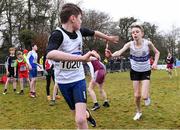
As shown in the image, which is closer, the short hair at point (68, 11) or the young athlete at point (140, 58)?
the short hair at point (68, 11)

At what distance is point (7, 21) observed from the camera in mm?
46562

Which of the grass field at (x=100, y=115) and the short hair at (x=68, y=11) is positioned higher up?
the short hair at (x=68, y=11)

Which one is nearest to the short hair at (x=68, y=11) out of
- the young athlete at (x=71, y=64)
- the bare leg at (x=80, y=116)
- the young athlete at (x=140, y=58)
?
the young athlete at (x=71, y=64)

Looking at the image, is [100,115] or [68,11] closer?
[68,11]

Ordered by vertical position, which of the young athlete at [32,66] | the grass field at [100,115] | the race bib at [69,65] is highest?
the race bib at [69,65]

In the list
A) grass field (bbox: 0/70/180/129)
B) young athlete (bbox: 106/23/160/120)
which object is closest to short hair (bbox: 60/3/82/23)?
young athlete (bbox: 106/23/160/120)

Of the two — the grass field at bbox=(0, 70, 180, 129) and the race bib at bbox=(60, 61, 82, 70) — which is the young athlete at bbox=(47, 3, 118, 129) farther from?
the grass field at bbox=(0, 70, 180, 129)

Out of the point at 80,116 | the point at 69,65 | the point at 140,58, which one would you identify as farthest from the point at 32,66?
the point at 80,116

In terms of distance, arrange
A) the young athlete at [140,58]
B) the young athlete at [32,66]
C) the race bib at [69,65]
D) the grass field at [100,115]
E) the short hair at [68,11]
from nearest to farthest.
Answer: the short hair at [68,11]
the race bib at [69,65]
the grass field at [100,115]
the young athlete at [140,58]
the young athlete at [32,66]

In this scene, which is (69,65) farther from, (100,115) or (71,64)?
(100,115)

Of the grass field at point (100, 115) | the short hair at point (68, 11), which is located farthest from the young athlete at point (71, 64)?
the grass field at point (100, 115)

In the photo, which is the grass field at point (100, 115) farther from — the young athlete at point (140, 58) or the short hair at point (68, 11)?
the short hair at point (68, 11)

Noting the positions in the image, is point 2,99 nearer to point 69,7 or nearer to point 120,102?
point 120,102

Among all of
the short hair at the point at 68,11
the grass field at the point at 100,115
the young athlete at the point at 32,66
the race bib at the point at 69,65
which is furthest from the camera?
the young athlete at the point at 32,66
